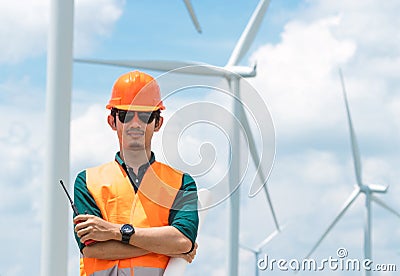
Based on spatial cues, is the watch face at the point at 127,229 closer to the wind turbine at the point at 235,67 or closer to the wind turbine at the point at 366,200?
the wind turbine at the point at 235,67

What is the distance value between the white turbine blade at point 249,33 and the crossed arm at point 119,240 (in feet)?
56.5

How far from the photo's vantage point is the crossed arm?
4012mm

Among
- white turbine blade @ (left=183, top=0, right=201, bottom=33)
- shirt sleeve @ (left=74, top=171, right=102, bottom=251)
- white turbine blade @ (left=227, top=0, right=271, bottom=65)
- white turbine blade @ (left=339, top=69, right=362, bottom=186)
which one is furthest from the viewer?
white turbine blade @ (left=339, top=69, right=362, bottom=186)

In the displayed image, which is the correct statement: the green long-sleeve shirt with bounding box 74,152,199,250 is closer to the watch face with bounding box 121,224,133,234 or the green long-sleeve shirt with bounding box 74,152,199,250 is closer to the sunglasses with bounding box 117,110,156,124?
the watch face with bounding box 121,224,133,234

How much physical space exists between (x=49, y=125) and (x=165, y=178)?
5437 mm

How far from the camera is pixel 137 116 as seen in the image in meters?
4.16

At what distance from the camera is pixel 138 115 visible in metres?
4.17

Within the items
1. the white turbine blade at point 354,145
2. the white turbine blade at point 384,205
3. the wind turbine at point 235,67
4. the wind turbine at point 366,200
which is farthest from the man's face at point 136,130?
the white turbine blade at point 384,205

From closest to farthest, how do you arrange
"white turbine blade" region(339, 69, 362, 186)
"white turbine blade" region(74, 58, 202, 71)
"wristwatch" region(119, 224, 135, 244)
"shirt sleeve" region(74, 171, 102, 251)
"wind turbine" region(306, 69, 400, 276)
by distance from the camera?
"wristwatch" region(119, 224, 135, 244), "shirt sleeve" region(74, 171, 102, 251), "white turbine blade" region(74, 58, 202, 71), "white turbine blade" region(339, 69, 362, 186), "wind turbine" region(306, 69, 400, 276)

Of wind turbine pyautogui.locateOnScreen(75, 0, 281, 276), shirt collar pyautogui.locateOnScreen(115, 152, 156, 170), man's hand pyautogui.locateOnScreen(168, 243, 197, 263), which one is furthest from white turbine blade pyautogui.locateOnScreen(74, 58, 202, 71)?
man's hand pyautogui.locateOnScreen(168, 243, 197, 263)

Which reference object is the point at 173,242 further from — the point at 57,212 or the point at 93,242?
the point at 57,212

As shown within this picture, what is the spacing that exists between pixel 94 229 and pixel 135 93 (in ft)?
2.44

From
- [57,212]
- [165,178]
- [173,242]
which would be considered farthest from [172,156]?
[57,212]

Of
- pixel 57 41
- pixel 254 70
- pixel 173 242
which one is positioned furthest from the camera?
pixel 254 70
